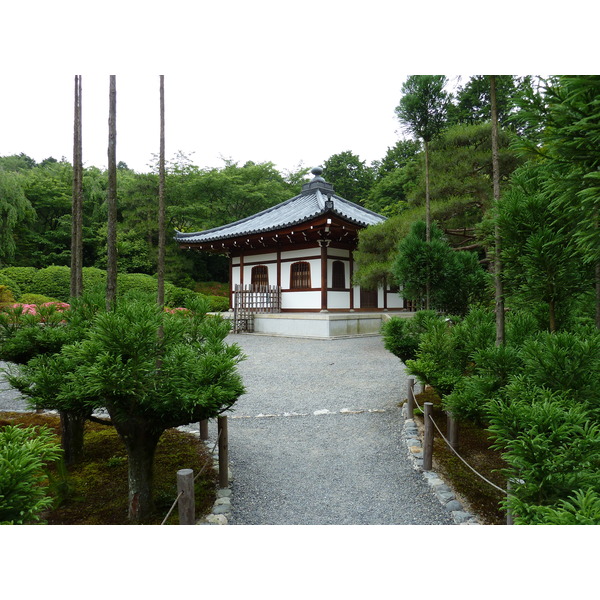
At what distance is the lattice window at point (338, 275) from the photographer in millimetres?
9555

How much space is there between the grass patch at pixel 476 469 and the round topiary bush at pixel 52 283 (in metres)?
9.46

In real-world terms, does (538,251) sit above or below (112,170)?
below

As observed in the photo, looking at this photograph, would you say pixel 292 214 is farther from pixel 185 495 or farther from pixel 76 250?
pixel 185 495

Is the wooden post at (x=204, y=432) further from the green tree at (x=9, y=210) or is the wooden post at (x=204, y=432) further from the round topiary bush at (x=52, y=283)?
the green tree at (x=9, y=210)

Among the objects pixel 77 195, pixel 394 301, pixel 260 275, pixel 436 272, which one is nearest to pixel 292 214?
pixel 260 275

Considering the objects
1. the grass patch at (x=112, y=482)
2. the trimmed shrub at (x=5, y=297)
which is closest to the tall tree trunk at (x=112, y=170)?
the grass patch at (x=112, y=482)

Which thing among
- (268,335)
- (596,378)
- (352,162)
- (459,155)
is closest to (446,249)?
(459,155)

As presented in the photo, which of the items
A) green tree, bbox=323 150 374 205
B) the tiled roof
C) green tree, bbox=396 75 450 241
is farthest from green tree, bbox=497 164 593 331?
green tree, bbox=323 150 374 205

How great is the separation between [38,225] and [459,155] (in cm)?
1272

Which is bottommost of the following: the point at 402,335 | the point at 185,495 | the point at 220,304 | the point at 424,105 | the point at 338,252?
the point at 185,495

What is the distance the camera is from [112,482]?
235 cm

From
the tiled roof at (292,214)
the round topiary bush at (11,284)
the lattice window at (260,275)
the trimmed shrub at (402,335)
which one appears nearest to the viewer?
the trimmed shrub at (402,335)

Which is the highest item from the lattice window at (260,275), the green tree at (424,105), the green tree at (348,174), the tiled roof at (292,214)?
the green tree at (348,174)

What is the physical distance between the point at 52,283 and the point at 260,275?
5.27 meters
